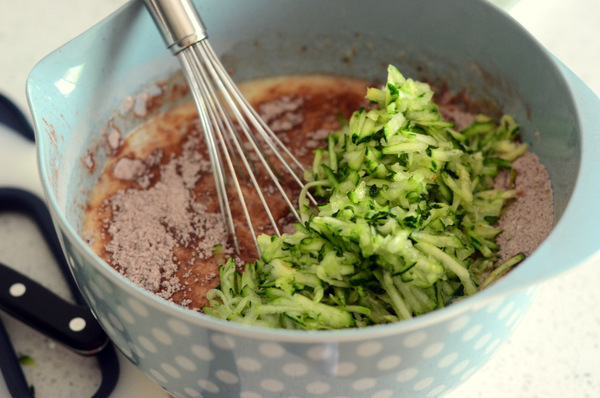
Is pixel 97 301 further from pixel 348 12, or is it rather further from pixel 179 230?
pixel 348 12

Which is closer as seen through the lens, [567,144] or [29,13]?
[567,144]

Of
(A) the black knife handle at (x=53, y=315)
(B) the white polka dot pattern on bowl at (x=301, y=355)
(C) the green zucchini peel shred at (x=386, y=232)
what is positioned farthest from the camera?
(A) the black knife handle at (x=53, y=315)

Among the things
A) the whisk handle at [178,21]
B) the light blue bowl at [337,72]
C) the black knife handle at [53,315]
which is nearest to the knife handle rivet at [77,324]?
the black knife handle at [53,315]

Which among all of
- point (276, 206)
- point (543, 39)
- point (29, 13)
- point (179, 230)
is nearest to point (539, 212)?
point (276, 206)

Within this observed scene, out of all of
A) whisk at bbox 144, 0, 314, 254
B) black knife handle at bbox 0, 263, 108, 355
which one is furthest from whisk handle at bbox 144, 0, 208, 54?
black knife handle at bbox 0, 263, 108, 355

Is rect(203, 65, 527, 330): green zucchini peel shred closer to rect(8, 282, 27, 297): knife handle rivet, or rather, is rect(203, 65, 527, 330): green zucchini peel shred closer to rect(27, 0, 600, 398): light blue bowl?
rect(27, 0, 600, 398): light blue bowl

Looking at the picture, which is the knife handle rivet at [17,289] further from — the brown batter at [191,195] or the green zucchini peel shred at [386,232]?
the green zucchini peel shred at [386,232]
